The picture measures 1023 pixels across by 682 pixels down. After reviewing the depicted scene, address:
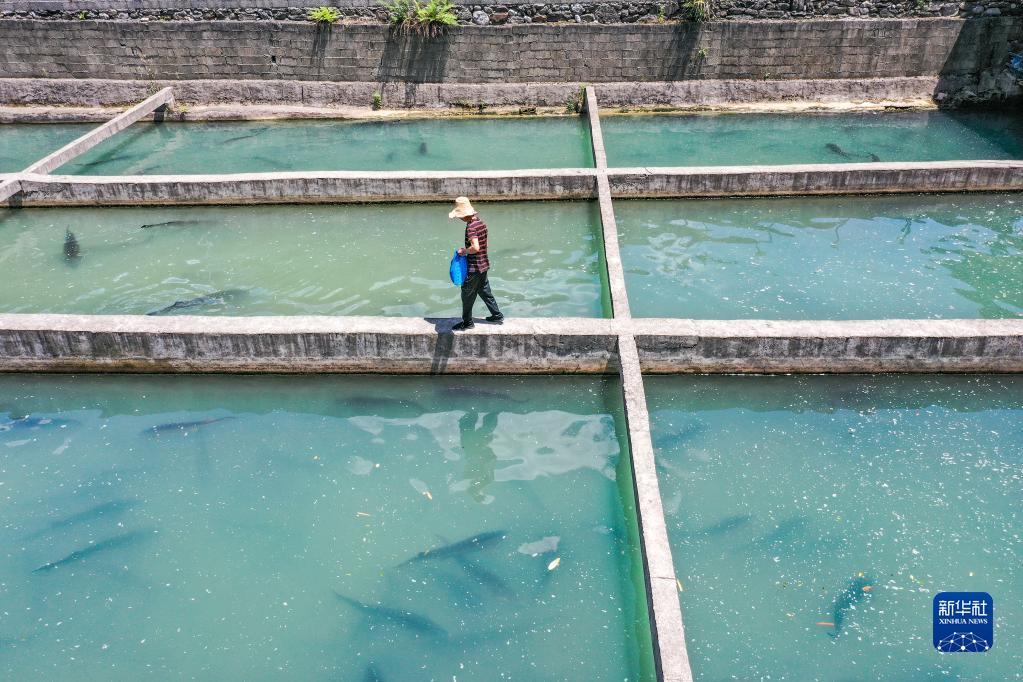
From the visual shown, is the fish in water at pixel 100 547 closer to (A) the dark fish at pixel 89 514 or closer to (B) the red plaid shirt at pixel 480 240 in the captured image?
(A) the dark fish at pixel 89 514

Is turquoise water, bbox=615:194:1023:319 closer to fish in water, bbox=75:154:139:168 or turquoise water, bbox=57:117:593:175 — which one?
turquoise water, bbox=57:117:593:175

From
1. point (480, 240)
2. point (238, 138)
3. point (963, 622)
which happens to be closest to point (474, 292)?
point (480, 240)

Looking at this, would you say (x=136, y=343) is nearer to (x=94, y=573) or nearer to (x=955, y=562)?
(x=94, y=573)

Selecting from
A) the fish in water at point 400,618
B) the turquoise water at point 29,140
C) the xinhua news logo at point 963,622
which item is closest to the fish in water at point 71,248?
the turquoise water at point 29,140

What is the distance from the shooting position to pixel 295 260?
9898 mm

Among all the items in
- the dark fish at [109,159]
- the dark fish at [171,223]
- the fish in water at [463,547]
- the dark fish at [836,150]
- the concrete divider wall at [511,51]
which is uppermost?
the concrete divider wall at [511,51]

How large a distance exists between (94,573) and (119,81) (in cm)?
1551

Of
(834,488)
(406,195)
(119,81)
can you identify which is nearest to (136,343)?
(406,195)

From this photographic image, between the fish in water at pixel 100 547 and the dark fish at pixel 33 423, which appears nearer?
the fish in water at pixel 100 547

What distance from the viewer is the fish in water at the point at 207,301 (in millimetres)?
8664

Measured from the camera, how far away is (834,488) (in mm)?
5961

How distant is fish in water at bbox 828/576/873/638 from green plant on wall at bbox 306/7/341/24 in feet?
52.3

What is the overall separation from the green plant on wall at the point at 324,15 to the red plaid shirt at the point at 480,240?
12007 millimetres

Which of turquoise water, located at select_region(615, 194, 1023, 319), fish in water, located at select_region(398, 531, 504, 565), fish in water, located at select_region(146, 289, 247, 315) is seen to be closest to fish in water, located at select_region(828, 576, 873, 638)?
fish in water, located at select_region(398, 531, 504, 565)
